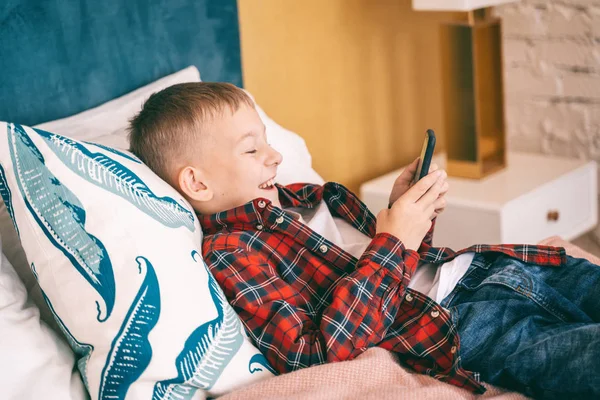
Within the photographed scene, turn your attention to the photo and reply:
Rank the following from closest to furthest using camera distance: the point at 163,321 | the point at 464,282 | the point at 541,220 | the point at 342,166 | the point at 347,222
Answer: the point at 163,321 < the point at 464,282 < the point at 347,222 < the point at 541,220 < the point at 342,166

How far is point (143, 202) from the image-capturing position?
1.04 m

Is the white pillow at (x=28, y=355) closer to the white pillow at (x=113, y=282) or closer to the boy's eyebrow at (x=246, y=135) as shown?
the white pillow at (x=113, y=282)

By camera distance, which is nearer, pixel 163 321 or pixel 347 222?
pixel 163 321

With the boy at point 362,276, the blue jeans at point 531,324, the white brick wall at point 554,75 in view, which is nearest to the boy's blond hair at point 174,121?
the boy at point 362,276

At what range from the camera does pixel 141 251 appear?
978 mm

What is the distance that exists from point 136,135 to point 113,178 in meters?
0.26

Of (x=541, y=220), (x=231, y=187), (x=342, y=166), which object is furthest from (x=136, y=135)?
(x=541, y=220)

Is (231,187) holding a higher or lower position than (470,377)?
higher

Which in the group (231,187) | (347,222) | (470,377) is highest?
(231,187)

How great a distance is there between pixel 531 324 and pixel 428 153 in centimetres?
30

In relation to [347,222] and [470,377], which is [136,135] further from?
[470,377]

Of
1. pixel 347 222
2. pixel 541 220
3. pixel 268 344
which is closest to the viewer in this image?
pixel 268 344

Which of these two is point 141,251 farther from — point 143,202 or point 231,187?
point 231,187

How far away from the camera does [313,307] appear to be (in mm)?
1163
